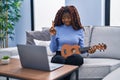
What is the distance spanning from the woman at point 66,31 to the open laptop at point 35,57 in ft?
1.75

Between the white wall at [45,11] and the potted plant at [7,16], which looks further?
the white wall at [45,11]

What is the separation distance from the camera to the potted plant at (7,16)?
3828 millimetres

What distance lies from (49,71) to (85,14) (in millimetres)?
2374

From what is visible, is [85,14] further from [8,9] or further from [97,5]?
[8,9]

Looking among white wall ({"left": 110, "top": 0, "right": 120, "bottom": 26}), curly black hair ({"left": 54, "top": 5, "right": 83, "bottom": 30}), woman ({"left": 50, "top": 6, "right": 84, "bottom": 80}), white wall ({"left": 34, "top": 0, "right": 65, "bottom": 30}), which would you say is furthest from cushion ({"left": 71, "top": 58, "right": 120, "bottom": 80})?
white wall ({"left": 34, "top": 0, "right": 65, "bottom": 30})

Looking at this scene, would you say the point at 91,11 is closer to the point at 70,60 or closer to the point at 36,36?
the point at 36,36

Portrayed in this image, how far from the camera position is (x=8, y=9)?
3949 mm

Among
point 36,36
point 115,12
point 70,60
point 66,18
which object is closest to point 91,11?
point 115,12

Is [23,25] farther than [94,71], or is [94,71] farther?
[23,25]

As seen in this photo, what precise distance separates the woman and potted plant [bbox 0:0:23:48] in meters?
1.74

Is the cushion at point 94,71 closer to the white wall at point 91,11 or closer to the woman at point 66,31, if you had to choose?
the woman at point 66,31

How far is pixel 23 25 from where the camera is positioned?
4430mm

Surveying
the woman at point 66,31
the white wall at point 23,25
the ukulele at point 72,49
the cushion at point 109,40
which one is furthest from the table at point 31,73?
the white wall at point 23,25

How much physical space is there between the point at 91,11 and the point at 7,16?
1527 millimetres
